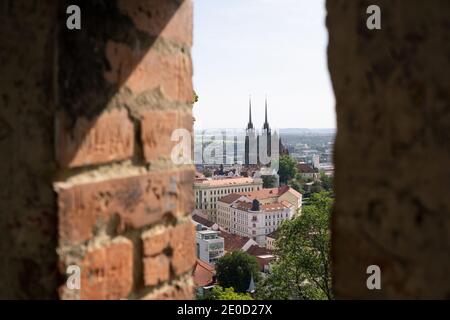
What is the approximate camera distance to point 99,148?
0.88m

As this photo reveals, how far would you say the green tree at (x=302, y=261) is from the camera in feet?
59.3

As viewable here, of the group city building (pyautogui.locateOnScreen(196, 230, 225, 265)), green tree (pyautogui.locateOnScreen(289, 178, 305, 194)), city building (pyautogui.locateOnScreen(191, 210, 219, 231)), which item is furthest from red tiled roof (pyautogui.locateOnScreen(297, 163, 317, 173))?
city building (pyautogui.locateOnScreen(196, 230, 225, 265))

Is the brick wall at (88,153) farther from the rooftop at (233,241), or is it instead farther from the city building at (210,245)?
the rooftop at (233,241)

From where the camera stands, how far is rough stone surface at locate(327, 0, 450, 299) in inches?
21.7

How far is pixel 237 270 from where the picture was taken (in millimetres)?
30672

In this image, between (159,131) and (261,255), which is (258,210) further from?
(159,131)

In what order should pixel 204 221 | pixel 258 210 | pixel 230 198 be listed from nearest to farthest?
pixel 204 221, pixel 258 210, pixel 230 198

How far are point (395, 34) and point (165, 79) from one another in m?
0.53

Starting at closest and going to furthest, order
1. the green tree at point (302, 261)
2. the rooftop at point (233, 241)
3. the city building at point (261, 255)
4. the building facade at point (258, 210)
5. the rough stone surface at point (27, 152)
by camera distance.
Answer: the rough stone surface at point (27, 152)
the green tree at point (302, 261)
the city building at point (261, 255)
the rooftop at point (233, 241)
the building facade at point (258, 210)

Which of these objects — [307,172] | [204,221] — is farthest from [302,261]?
[307,172]

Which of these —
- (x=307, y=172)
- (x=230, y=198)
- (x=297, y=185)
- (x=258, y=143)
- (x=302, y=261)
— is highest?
(x=258, y=143)

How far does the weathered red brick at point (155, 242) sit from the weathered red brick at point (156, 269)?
0.01m

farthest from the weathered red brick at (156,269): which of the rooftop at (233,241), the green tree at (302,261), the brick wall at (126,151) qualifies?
the rooftop at (233,241)

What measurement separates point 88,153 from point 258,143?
6380 cm
